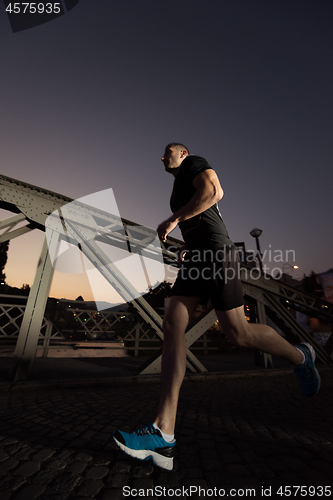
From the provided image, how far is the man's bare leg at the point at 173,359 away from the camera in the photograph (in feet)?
4.91

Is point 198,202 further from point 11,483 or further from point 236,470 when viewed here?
point 11,483

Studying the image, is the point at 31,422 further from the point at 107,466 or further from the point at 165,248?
the point at 165,248

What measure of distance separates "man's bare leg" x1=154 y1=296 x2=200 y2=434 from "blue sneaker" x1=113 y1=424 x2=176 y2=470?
0.20ft

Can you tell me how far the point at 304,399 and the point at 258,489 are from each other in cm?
256

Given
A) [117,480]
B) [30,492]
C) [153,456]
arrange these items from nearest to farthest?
[30,492], [117,480], [153,456]

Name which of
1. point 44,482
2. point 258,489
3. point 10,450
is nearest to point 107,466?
point 44,482

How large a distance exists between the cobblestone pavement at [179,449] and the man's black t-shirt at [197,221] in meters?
1.45

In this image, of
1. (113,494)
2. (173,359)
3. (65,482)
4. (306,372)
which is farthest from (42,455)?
(306,372)

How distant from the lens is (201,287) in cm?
177

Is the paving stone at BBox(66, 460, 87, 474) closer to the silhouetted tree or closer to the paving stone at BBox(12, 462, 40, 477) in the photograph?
the paving stone at BBox(12, 462, 40, 477)

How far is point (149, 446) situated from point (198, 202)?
1.66 metres

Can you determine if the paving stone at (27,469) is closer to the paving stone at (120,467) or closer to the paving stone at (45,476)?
the paving stone at (45,476)

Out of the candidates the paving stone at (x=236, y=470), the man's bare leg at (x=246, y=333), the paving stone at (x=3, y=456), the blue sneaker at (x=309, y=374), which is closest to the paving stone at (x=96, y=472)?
the paving stone at (x=3, y=456)

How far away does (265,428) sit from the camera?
6.93 feet
